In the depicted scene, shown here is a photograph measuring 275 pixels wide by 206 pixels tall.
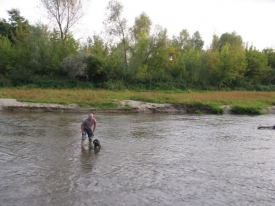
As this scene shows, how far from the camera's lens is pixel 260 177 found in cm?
1239

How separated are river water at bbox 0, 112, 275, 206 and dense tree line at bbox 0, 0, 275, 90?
24849mm

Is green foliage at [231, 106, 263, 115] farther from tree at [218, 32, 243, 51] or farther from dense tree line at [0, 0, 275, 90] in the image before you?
tree at [218, 32, 243, 51]

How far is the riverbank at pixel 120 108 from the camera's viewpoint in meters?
32.0

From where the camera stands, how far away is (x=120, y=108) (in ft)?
110

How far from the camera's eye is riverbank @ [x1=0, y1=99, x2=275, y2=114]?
32000mm

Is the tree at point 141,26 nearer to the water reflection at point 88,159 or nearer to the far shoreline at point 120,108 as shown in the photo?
the far shoreline at point 120,108

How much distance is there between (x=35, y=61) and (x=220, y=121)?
30.1 meters

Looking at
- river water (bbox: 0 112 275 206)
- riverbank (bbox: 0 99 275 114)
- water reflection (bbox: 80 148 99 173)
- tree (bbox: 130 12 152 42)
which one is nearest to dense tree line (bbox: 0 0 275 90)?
→ tree (bbox: 130 12 152 42)

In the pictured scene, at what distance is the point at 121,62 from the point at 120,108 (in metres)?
18.1

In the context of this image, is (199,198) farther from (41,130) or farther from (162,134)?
(41,130)

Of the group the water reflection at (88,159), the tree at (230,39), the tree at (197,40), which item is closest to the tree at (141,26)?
the tree at (230,39)

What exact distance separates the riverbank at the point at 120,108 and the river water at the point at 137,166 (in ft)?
27.3

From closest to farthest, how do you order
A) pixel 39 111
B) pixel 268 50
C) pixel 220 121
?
pixel 220 121 < pixel 39 111 < pixel 268 50

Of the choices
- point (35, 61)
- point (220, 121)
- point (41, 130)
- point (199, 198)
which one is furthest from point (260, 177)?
point (35, 61)
